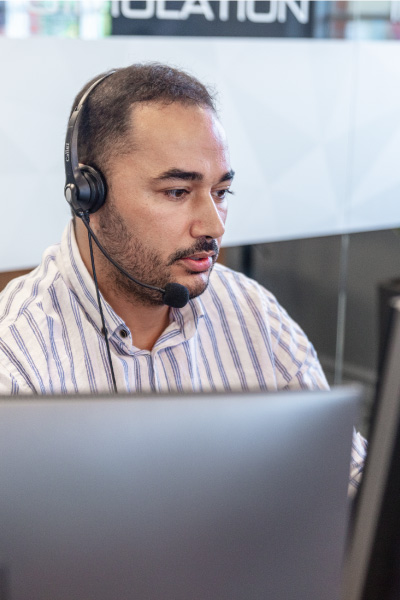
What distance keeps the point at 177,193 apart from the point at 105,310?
0.23m

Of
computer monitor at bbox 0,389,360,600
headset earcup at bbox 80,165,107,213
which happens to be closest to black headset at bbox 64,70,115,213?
headset earcup at bbox 80,165,107,213

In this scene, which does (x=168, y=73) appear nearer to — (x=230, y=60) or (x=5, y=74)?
(x=5, y=74)

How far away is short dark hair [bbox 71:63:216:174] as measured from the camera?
4.28ft

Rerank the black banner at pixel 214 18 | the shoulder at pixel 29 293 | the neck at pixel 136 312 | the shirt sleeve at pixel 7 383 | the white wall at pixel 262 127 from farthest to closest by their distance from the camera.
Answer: the black banner at pixel 214 18 < the white wall at pixel 262 127 < the neck at pixel 136 312 < the shoulder at pixel 29 293 < the shirt sleeve at pixel 7 383

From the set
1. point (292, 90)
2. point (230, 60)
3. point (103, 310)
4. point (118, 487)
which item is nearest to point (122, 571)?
point (118, 487)

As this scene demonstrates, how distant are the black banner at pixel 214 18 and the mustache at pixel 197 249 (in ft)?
3.76

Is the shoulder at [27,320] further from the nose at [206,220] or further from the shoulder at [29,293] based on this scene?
the nose at [206,220]

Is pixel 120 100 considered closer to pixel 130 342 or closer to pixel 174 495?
pixel 130 342

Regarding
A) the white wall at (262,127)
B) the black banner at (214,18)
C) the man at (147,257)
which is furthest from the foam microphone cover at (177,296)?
the black banner at (214,18)

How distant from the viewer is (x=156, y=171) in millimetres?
1290

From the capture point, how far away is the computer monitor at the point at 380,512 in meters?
0.59

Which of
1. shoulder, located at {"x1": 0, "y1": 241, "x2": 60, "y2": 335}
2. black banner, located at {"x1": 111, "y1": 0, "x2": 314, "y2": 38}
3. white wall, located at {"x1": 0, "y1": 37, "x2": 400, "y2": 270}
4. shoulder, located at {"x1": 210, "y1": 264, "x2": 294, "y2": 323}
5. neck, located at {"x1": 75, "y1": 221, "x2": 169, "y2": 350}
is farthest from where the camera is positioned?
black banner, located at {"x1": 111, "y1": 0, "x2": 314, "y2": 38}

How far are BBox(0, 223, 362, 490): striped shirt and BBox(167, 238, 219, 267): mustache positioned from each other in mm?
89

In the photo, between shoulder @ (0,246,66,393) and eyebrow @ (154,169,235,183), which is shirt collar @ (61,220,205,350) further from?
eyebrow @ (154,169,235,183)
